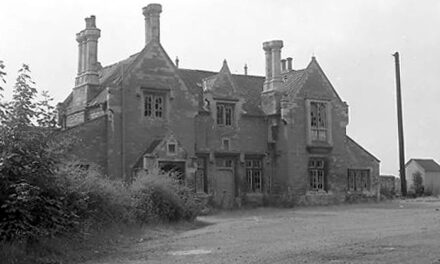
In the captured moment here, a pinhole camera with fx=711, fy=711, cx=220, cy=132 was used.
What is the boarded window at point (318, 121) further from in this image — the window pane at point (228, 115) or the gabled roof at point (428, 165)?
the gabled roof at point (428, 165)

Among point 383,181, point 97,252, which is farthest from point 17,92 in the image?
point 383,181

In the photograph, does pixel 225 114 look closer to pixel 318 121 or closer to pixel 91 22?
pixel 318 121

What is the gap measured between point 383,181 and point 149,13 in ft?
93.1

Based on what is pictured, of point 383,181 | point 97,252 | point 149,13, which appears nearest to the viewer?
point 97,252

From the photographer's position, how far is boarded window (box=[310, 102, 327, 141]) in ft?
133

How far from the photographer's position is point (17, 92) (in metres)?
18.2

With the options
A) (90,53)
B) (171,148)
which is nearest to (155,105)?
(171,148)

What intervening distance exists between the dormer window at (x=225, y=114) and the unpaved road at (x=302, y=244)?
13906 mm

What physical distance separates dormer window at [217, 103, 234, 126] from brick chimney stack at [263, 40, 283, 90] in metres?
3.25

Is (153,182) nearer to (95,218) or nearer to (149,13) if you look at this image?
(95,218)

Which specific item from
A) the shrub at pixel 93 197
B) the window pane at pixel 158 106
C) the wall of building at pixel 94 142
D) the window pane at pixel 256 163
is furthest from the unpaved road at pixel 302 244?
the window pane at pixel 256 163

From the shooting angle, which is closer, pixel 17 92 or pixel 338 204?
pixel 17 92

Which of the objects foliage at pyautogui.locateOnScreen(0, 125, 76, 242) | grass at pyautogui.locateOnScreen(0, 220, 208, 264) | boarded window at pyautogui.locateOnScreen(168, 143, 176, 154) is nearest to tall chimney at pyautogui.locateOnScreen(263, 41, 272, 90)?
boarded window at pyautogui.locateOnScreen(168, 143, 176, 154)

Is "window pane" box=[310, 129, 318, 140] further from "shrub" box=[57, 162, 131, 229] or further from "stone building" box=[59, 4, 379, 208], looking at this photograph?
"shrub" box=[57, 162, 131, 229]
